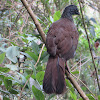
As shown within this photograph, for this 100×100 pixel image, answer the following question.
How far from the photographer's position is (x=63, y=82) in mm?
1709

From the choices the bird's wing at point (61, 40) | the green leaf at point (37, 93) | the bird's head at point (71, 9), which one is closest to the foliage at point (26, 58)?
the green leaf at point (37, 93)

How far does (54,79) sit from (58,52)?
0.40 meters

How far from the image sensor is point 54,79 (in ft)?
5.71

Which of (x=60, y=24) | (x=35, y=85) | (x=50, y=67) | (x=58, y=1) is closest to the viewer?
(x=35, y=85)

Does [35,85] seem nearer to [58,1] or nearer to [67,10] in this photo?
[67,10]

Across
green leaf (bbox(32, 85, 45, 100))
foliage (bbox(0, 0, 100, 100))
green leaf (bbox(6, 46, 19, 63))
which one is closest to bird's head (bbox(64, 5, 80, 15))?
foliage (bbox(0, 0, 100, 100))

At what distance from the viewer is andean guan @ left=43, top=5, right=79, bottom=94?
1.69m

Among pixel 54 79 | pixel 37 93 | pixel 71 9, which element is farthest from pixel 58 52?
pixel 71 9

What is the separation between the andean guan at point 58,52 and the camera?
1.69m

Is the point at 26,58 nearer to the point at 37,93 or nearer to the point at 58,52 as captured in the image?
the point at 58,52

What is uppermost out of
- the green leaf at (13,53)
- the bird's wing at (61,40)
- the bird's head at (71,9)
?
the bird's head at (71,9)

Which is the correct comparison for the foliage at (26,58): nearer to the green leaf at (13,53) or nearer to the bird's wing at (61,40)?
the green leaf at (13,53)

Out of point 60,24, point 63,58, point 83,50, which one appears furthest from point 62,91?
point 83,50

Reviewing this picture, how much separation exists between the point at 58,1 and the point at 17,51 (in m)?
2.44
